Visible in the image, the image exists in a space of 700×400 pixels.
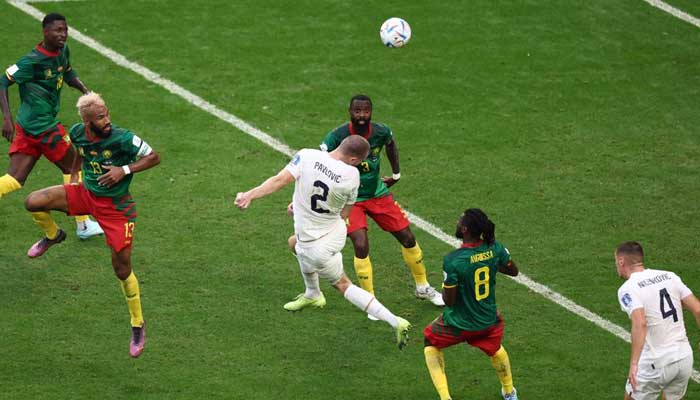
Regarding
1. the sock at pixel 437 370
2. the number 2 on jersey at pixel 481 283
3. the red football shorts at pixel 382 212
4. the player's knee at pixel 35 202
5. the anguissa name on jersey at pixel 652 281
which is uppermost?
the anguissa name on jersey at pixel 652 281

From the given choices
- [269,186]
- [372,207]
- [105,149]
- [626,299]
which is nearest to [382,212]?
[372,207]

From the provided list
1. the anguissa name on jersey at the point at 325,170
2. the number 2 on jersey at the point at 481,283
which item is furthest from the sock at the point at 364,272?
the number 2 on jersey at the point at 481,283

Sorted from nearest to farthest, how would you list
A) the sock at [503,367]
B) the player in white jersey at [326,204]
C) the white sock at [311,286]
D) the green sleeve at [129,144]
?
the sock at [503,367], the player in white jersey at [326,204], the green sleeve at [129,144], the white sock at [311,286]

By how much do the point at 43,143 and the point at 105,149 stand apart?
2391 mm

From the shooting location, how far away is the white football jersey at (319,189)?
32.9 ft

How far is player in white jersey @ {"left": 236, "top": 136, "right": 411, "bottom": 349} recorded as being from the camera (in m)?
10.0

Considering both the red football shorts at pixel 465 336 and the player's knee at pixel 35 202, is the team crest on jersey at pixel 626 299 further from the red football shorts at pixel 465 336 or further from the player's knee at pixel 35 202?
the player's knee at pixel 35 202

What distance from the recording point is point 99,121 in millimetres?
10195

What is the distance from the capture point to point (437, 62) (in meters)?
17.5

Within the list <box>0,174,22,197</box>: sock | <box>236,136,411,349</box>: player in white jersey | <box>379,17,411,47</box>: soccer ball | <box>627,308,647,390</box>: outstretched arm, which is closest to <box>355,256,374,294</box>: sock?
<box>236,136,411,349</box>: player in white jersey

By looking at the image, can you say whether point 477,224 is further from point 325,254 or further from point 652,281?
point 325,254

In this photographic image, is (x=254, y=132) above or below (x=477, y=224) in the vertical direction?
below

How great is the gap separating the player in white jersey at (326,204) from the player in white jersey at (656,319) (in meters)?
2.23

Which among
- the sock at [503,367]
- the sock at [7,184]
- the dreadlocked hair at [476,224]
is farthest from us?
the sock at [7,184]
